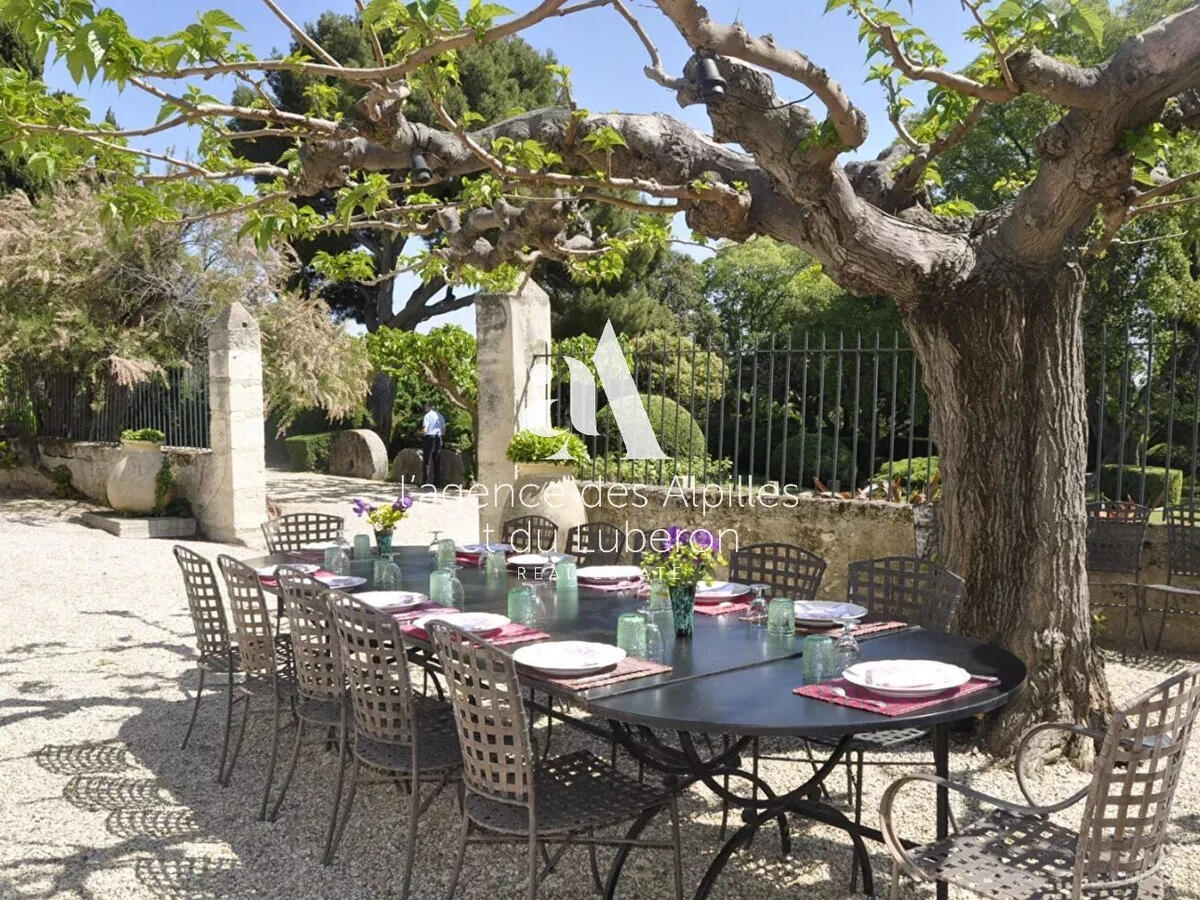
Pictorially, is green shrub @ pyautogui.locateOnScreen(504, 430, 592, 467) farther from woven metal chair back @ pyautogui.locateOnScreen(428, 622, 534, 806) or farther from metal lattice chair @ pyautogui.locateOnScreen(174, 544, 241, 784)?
woven metal chair back @ pyautogui.locateOnScreen(428, 622, 534, 806)

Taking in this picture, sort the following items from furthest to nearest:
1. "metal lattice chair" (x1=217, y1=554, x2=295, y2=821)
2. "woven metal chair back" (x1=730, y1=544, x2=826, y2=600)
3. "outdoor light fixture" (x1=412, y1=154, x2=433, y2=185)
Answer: "outdoor light fixture" (x1=412, y1=154, x2=433, y2=185)
"woven metal chair back" (x1=730, y1=544, x2=826, y2=600)
"metal lattice chair" (x1=217, y1=554, x2=295, y2=821)

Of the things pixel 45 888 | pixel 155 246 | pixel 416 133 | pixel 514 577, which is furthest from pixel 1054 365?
pixel 155 246

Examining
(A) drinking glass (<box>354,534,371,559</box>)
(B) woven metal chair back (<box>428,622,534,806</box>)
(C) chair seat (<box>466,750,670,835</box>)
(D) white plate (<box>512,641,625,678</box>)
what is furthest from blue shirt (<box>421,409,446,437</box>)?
(B) woven metal chair back (<box>428,622,534,806</box>)

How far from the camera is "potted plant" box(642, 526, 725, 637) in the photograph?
135 inches

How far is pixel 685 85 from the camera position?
146 inches

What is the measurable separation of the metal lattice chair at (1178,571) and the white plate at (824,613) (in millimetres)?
3376

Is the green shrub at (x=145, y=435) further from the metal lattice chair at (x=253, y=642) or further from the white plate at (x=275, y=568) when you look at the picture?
the metal lattice chair at (x=253, y=642)

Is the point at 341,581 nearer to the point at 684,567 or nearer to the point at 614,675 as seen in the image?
the point at 684,567

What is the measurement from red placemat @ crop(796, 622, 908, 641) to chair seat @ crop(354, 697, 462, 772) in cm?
132

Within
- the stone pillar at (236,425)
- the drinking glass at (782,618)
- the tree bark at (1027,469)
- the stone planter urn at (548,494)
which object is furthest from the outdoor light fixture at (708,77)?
the stone pillar at (236,425)

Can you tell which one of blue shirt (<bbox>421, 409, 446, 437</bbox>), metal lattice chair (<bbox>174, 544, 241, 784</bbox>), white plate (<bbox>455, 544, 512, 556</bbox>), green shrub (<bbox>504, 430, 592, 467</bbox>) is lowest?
metal lattice chair (<bbox>174, 544, 241, 784</bbox>)

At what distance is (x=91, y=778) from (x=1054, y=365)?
464cm

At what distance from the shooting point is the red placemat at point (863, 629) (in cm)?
357

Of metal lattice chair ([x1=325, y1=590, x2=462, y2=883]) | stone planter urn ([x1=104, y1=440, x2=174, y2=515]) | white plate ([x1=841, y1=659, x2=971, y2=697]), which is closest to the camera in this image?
white plate ([x1=841, y1=659, x2=971, y2=697])
